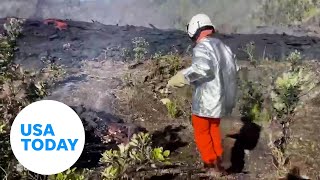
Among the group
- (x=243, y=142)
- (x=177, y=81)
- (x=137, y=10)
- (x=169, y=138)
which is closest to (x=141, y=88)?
(x=177, y=81)

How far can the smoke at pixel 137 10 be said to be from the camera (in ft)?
35.6

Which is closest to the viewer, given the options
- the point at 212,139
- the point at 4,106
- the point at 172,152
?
the point at 4,106

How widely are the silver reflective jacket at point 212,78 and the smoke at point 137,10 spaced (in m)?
6.20

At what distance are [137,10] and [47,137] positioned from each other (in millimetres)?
8886

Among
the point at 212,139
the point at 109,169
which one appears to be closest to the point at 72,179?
the point at 109,169

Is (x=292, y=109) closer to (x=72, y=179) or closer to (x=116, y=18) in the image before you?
(x=72, y=179)

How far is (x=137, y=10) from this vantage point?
12.0 meters

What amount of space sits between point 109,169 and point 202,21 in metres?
1.29

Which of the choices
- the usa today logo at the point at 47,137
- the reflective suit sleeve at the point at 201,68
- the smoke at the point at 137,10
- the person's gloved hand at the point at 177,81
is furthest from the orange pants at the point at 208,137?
the smoke at the point at 137,10

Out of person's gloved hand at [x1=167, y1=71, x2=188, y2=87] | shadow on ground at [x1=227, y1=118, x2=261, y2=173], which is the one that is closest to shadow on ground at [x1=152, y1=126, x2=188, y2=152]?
shadow on ground at [x1=227, y1=118, x2=261, y2=173]

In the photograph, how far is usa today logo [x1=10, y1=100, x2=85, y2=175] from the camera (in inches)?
130

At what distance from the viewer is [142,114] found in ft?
20.1

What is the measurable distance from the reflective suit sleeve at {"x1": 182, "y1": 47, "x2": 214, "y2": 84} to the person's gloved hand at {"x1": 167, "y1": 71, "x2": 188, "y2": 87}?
2.05 metres

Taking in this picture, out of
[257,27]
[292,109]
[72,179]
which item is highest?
[257,27]
